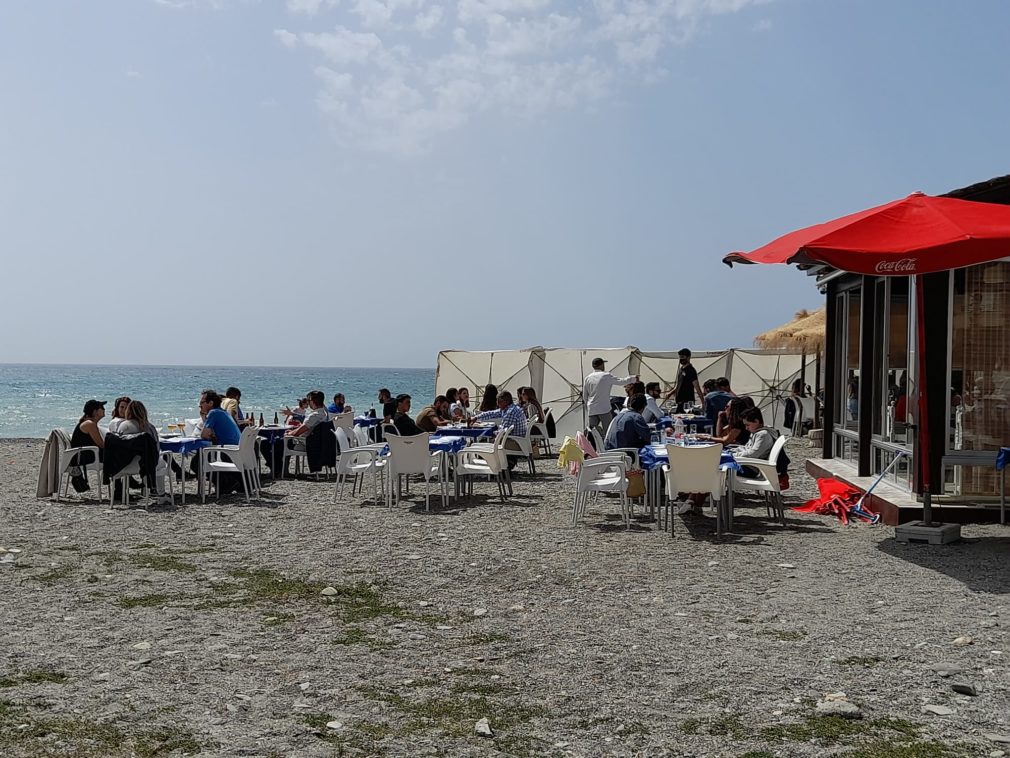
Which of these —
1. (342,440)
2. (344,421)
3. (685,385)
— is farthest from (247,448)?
(685,385)

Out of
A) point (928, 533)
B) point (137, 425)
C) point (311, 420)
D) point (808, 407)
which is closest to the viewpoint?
point (928, 533)

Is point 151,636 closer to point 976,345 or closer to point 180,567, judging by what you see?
point 180,567

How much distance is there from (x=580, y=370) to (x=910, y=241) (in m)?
15.1

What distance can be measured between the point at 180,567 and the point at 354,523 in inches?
85.6

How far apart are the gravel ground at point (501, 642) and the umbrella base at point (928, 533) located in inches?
5.6

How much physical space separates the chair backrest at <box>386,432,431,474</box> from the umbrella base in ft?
13.7

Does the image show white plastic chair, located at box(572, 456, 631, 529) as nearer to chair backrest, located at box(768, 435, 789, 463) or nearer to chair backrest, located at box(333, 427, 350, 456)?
chair backrest, located at box(768, 435, 789, 463)

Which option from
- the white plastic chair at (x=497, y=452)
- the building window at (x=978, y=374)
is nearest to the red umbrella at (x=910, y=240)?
the building window at (x=978, y=374)

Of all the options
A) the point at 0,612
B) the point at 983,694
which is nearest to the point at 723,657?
the point at 983,694

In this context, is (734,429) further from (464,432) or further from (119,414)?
(119,414)

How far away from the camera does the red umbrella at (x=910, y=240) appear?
5957 mm

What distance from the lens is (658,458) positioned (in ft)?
26.7

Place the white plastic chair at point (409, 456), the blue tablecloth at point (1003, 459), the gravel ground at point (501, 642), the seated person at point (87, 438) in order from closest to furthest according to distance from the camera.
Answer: the gravel ground at point (501, 642) → the blue tablecloth at point (1003, 459) → the white plastic chair at point (409, 456) → the seated person at point (87, 438)

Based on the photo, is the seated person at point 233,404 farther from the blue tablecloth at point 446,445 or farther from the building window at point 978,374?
the building window at point 978,374
